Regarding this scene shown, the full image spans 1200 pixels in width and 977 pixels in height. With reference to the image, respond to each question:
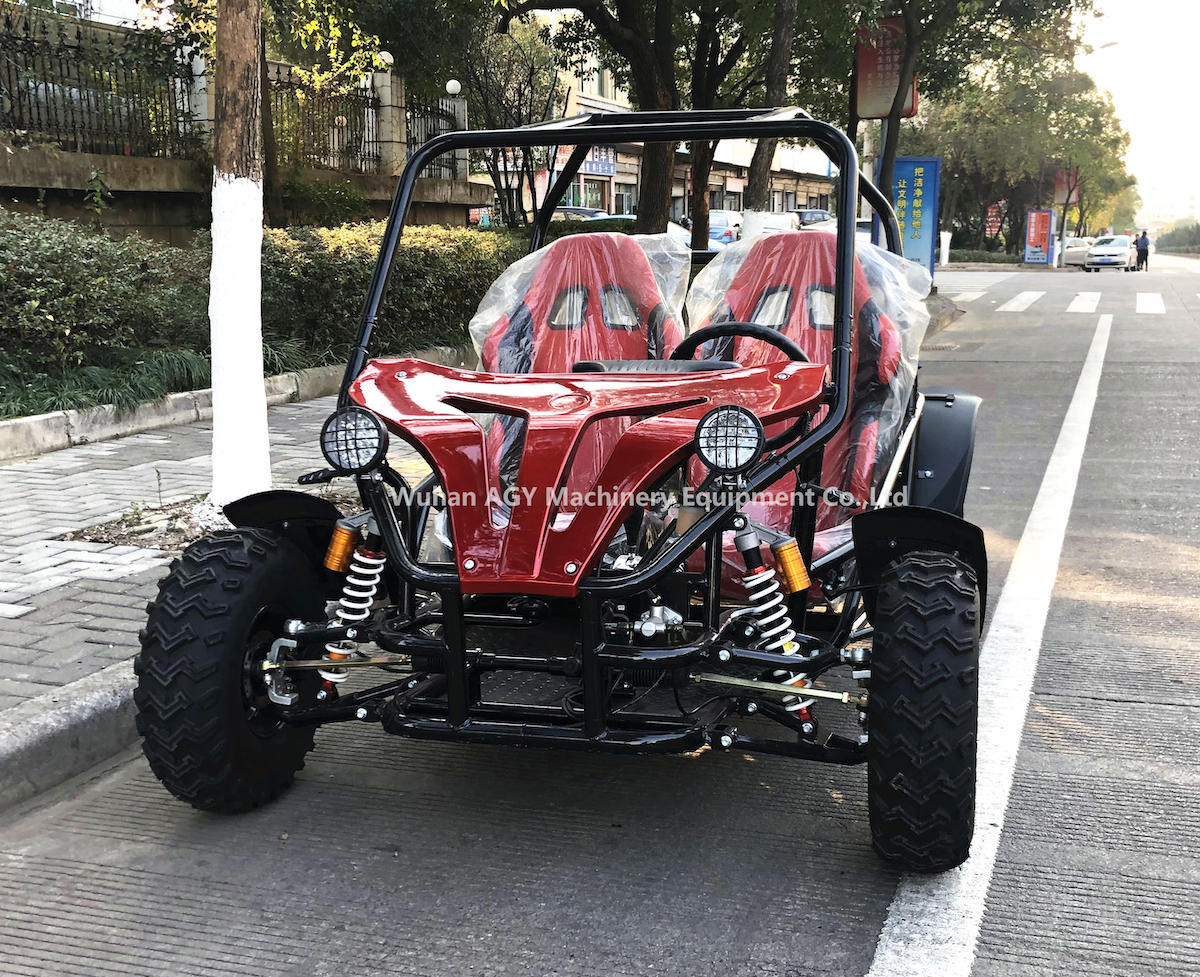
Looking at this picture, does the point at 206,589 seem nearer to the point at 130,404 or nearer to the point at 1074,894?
the point at 1074,894

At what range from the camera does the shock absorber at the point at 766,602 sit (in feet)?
9.89

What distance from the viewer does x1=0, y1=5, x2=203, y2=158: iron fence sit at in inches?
476

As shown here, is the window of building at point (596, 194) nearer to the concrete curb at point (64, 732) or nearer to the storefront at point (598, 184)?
the storefront at point (598, 184)

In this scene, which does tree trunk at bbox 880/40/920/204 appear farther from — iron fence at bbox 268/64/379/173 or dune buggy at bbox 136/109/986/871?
dune buggy at bbox 136/109/986/871

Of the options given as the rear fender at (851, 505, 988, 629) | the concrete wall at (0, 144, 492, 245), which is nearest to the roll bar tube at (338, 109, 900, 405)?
the rear fender at (851, 505, 988, 629)

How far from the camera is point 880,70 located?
1983cm

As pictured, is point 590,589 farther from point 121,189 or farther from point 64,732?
point 121,189

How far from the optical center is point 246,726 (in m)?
3.21

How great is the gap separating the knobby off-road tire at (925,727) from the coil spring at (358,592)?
4.29ft

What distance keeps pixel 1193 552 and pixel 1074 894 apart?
12.1 ft

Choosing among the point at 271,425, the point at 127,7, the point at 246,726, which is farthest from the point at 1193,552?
the point at 127,7

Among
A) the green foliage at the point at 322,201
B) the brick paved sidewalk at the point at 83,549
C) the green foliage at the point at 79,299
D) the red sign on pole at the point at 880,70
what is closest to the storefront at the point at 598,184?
the red sign on pole at the point at 880,70

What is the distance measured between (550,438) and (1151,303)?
901 inches

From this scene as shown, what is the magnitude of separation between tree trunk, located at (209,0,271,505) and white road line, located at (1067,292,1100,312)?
739 inches
